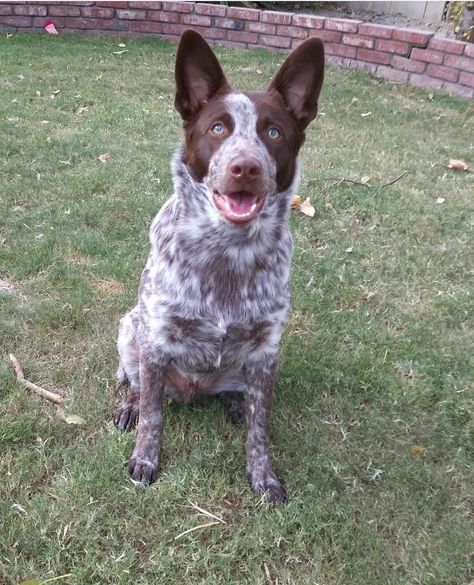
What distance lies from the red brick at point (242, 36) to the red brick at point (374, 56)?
1442 mm

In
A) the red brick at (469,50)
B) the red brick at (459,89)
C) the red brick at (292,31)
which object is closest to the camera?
the red brick at (469,50)

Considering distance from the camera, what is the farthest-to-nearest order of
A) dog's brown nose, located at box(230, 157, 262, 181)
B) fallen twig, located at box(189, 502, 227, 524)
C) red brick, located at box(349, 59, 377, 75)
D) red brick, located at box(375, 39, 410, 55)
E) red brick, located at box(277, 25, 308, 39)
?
red brick, located at box(277, 25, 308, 39)
red brick, located at box(349, 59, 377, 75)
red brick, located at box(375, 39, 410, 55)
fallen twig, located at box(189, 502, 227, 524)
dog's brown nose, located at box(230, 157, 262, 181)

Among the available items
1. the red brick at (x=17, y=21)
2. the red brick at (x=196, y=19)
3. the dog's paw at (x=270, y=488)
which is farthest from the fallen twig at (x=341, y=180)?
the red brick at (x=17, y=21)

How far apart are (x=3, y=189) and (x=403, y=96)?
4.65m

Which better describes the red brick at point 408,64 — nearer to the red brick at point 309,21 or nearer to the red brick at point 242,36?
the red brick at point 309,21

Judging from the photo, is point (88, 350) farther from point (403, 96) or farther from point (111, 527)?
point (403, 96)

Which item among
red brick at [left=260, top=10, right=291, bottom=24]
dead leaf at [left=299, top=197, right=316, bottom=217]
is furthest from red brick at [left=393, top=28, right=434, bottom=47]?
dead leaf at [left=299, top=197, right=316, bottom=217]

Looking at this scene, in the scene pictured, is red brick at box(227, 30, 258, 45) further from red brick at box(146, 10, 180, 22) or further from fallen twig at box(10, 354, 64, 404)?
fallen twig at box(10, 354, 64, 404)

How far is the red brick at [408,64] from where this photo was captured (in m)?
7.25

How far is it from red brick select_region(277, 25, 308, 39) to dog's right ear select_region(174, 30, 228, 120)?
6.12 m

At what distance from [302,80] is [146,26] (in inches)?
270

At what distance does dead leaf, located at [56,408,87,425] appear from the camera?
8.89 feet

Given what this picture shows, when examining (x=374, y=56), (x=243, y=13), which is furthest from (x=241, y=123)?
(x=243, y=13)

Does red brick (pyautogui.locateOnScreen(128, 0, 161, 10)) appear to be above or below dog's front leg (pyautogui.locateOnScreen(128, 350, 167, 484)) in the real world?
above
